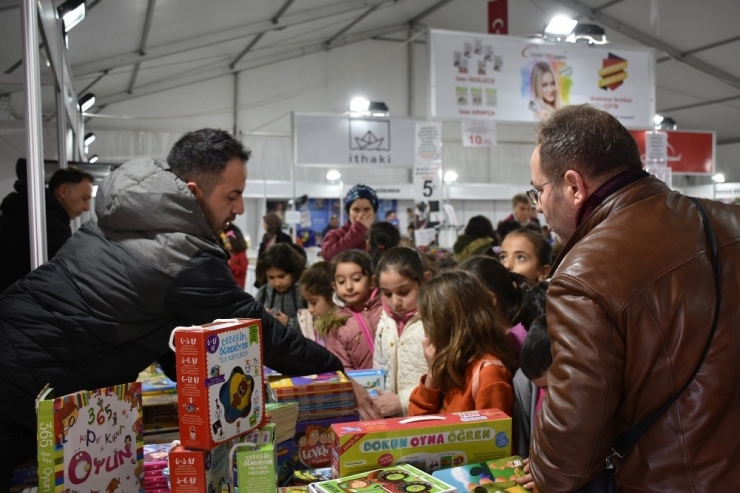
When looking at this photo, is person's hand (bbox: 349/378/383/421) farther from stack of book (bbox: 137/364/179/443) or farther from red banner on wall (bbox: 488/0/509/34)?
red banner on wall (bbox: 488/0/509/34)

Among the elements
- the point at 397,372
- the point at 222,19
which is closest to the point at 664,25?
the point at 222,19

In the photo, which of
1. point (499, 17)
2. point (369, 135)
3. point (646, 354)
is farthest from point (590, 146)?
point (369, 135)

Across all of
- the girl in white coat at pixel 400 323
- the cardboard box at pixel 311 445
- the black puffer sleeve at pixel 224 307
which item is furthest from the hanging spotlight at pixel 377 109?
the cardboard box at pixel 311 445

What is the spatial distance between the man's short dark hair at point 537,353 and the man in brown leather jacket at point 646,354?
0.44 meters

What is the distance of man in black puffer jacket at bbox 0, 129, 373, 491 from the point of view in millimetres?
1668

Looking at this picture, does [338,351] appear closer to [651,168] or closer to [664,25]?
[651,168]

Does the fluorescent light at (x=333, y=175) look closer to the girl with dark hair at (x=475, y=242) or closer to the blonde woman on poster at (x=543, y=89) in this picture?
the blonde woman on poster at (x=543, y=89)

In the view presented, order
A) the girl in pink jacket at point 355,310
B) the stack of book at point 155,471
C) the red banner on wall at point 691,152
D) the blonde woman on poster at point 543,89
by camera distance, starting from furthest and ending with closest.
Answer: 1. the red banner on wall at point 691,152
2. the blonde woman on poster at point 543,89
3. the girl in pink jacket at point 355,310
4. the stack of book at point 155,471

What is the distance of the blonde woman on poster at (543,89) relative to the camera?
6781mm

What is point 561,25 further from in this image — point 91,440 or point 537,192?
point 91,440

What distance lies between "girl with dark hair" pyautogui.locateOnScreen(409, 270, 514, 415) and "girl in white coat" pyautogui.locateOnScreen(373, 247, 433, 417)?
46 cm

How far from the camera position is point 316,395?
1.84 meters

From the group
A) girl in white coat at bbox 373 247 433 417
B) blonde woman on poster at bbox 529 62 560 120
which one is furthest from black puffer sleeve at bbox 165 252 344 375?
blonde woman on poster at bbox 529 62 560 120

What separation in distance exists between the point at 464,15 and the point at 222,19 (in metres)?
6.14
